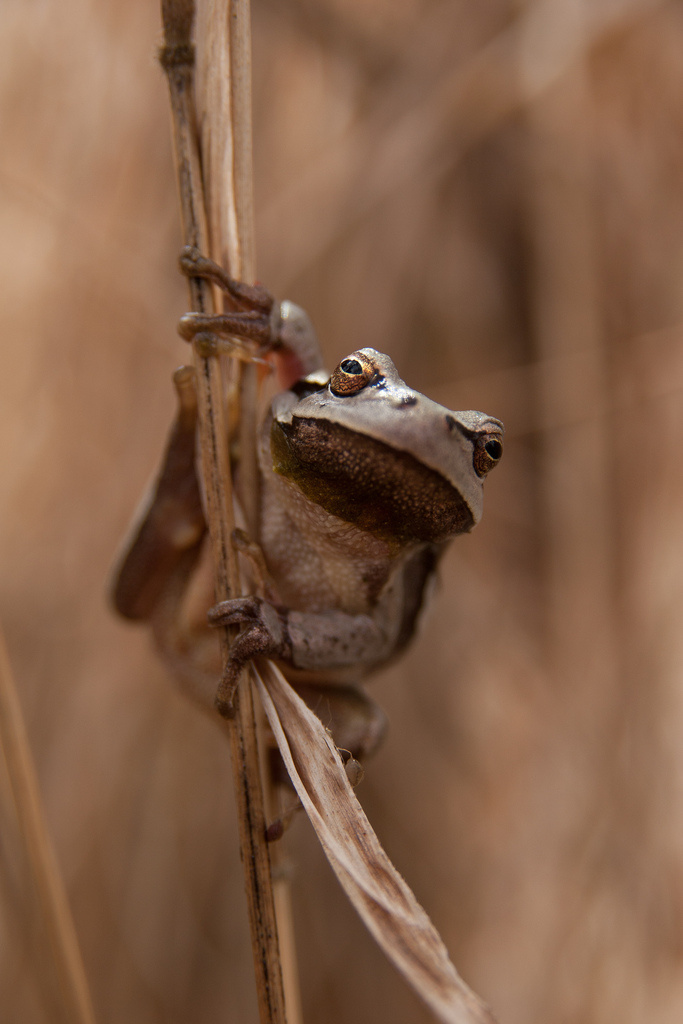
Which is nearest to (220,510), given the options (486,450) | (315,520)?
(315,520)

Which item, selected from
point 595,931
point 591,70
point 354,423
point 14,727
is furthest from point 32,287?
point 595,931

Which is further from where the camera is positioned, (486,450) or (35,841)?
(35,841)

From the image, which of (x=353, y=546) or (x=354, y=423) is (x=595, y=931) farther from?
(x=354, y=423)

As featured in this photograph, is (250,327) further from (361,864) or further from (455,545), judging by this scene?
(455,545)

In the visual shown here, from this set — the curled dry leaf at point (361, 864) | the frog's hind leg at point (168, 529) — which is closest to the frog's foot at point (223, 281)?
the frog's hind leg at point (168, 529)

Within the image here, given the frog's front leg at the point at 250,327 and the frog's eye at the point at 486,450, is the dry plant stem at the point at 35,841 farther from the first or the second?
the frog's eye at the point at 486,450
